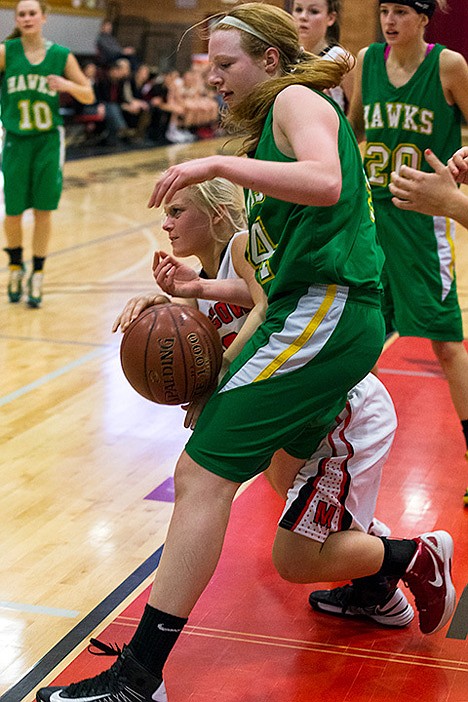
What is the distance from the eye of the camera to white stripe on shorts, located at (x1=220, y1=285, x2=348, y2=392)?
8.36ft

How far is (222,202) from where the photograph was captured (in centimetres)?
315

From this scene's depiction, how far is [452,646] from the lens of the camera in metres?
3.00

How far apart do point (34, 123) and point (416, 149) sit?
11.2 ft

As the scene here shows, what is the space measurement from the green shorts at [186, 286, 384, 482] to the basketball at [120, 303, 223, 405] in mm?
86

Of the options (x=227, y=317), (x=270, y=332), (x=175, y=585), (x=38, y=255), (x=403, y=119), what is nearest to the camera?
(x=175, y=585)

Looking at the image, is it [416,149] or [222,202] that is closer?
[222,202]

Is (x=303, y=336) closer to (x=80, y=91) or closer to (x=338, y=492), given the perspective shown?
(x=338, y=492)

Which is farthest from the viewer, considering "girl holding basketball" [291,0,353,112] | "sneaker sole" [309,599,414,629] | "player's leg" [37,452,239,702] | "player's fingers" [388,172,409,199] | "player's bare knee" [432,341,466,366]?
"girl holding basketball" [291,0,353,112]

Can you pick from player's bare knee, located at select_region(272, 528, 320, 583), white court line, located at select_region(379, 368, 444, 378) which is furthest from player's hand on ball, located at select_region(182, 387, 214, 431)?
white court line, located at select_region(379, 368, 444, 378)

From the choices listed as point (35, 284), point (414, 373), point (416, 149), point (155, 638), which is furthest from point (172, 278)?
point (35, 284)

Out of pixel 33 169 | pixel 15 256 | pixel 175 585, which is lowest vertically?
pixel 15 256

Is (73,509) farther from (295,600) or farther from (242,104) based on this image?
(242,104)

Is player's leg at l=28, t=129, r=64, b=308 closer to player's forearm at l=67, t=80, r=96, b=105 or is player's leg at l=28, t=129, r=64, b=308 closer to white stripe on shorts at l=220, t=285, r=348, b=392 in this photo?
player's forearm at l=67, t=80, r=96, b=105

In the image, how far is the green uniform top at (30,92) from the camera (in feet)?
23.2
